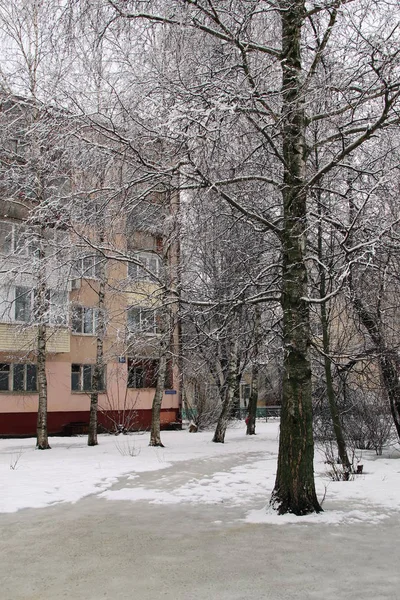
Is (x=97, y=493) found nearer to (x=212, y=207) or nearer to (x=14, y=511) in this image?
(x=14, y=511)

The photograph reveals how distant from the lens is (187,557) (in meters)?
5.34

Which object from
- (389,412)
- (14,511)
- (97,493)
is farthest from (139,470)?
(389,412)

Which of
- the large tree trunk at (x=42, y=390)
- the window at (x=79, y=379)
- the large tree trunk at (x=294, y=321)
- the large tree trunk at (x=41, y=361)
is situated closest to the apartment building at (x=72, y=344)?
the window at (x=79, y=379)

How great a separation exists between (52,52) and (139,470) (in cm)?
797

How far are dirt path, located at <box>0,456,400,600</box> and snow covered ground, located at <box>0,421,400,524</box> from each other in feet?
2.11

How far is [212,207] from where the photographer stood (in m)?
8.37

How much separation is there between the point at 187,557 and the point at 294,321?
305 cm

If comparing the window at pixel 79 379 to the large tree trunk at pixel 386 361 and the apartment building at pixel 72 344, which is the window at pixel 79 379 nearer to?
the apartment building at pixel 72 344

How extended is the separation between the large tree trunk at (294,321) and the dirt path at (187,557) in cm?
60

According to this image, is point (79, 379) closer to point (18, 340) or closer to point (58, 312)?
point (18, 340)

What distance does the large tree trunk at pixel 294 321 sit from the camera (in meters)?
6.82

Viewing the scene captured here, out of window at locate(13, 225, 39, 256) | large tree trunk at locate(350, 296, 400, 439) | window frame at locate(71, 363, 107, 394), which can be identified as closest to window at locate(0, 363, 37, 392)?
window frame at locate(71, 363, 107, 394)

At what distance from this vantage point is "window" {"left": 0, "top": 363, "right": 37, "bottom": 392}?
22422mm

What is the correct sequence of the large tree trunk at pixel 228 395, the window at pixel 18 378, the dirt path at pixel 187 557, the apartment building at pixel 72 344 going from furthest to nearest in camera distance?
the window at pixel 18 378
the large tree trunk at pixel 228 395
the apartment building at pixel 72 344
the dirt path at pixel 187 557
